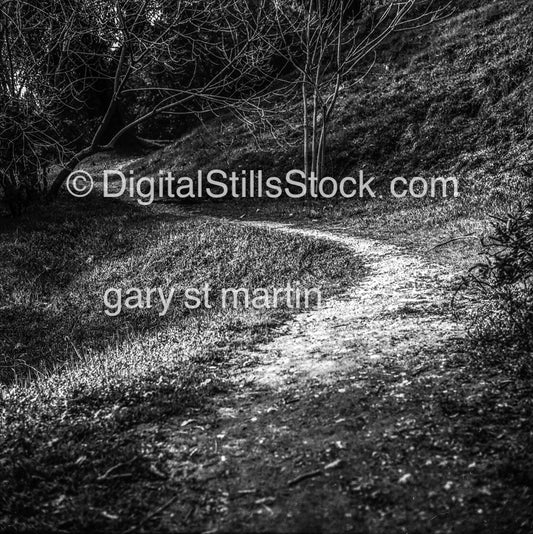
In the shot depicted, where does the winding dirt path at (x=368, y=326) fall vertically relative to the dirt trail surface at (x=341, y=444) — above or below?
above

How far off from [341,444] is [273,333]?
3.82m

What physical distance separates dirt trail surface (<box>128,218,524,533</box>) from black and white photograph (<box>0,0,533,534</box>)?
2cm

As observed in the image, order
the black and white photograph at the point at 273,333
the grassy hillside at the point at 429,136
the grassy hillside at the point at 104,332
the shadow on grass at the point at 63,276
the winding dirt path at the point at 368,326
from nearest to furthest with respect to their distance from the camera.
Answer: the black and white photograph at the point at 273,333, the grassy hillside at the point at 104,332, the winding dirt path at the point at 368,326, the shadow on grass at the point at 63,276, the grassy hillside at the point at 429,136

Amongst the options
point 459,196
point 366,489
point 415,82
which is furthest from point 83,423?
point 415,82

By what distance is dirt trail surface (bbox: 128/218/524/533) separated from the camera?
3938mm

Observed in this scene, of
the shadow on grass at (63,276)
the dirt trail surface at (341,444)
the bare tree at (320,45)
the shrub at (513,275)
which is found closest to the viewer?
the dirt trail surface at (341,444)

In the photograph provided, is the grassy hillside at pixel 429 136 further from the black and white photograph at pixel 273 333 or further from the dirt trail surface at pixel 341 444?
the dirt trail surface at pixel 341 444

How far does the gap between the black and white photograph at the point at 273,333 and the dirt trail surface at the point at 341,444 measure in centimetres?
2

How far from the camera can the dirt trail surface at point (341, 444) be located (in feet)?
12.9

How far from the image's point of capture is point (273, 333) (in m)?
8.58

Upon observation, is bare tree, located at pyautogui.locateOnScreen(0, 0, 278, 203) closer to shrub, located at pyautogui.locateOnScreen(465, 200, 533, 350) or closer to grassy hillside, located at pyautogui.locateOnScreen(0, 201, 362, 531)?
grassy hillside, located at pyautogui.locateOnScreen(0, 201, 362, 531)

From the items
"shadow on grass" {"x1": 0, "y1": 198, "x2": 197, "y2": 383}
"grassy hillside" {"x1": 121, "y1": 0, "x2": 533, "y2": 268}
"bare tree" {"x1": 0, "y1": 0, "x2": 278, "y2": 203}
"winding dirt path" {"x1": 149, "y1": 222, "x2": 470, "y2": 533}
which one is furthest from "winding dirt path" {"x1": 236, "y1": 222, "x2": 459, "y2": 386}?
"bare tree" {"x1": 0, "y1": 0, "x2": 278, "y2": 203}

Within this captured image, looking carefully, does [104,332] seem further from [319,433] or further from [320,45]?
[320,45]

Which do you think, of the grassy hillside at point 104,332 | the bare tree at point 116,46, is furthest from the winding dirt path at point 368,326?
the bare tree at point 116,46
